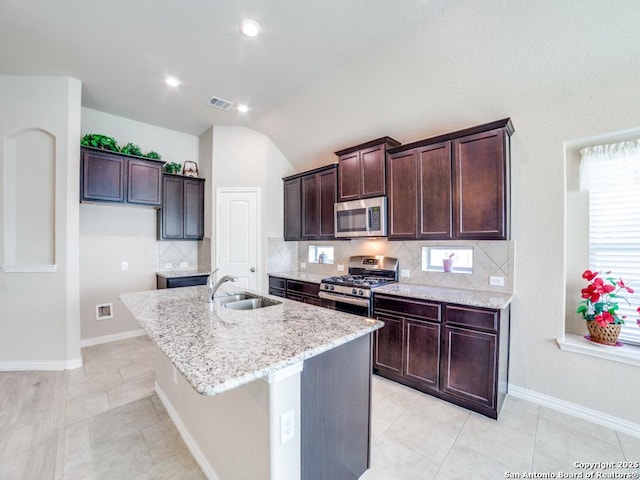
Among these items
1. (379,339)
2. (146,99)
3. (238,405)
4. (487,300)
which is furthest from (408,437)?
(146,99)

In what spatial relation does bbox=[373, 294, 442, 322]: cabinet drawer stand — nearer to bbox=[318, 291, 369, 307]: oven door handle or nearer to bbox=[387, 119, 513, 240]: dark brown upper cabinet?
bbox=[318, 291, 369, 307]: oven door handle

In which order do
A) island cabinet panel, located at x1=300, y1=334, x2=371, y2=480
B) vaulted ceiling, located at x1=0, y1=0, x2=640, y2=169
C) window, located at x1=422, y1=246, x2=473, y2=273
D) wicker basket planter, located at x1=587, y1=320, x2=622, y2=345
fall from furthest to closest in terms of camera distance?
window, located at x1=422, y1=246, x2=473, y2=273
wicker basket planter, located at x1=587, y1=320, x2=622, y2=345
vaulted ceiling, located at x1=0, y1=0, x2=640, y2=169
island cabinet panel, located at x1=300, y1=334, x2=371, y2=480

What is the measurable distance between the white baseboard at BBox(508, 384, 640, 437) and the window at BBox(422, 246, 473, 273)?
1.18 m

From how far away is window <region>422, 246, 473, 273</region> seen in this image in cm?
302

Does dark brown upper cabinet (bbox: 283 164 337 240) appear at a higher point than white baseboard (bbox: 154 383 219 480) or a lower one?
higher

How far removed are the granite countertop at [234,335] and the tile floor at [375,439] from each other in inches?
37.7

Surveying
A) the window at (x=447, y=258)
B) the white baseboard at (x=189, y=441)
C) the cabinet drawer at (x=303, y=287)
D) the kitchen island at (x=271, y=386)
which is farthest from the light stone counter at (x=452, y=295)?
the white baseboard at (x=189, y=441)

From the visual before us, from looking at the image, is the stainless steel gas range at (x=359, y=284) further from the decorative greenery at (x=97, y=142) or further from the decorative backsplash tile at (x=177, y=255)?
the decorative greenery at (x=97, y=142)

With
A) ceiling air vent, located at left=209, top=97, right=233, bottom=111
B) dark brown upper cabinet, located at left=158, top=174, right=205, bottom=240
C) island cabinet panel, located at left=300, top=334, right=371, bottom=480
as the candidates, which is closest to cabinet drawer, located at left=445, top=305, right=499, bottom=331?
island cabinet panel, located at left=300, top=334, right=371, bottom=480

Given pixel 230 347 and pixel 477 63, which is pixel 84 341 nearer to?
pixel 230 347

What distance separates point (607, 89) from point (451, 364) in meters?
2.52

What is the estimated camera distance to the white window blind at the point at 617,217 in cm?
229

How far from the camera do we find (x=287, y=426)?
1.27 meters

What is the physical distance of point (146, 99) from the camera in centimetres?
366
